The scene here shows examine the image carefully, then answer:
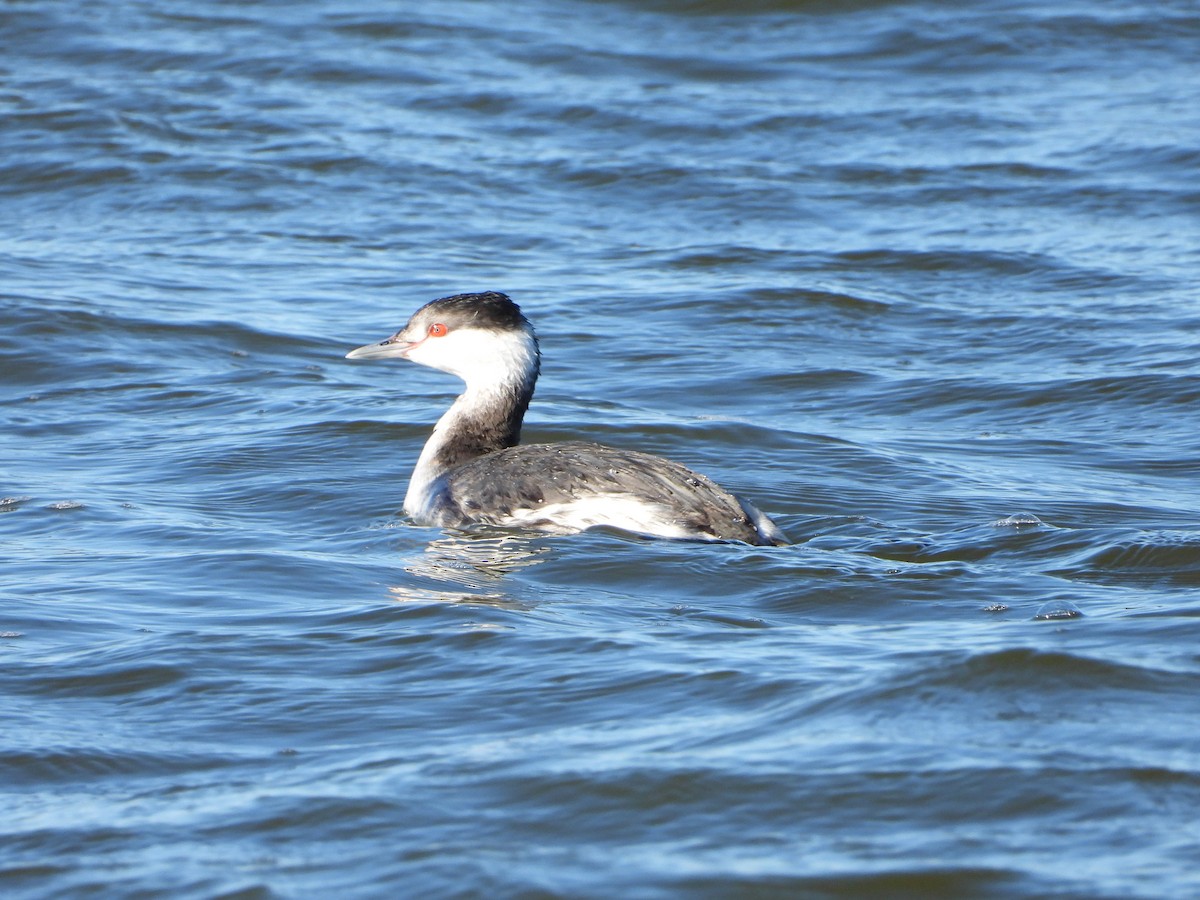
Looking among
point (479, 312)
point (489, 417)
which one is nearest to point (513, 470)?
point (489, 417)

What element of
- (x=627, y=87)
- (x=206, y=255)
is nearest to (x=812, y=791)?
(x=206, y=255)

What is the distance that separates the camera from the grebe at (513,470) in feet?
23.9

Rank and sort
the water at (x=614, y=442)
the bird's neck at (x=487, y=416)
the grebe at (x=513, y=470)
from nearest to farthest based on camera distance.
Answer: the water at (x=614, y=442), the grebe at (x=513, y=470), the bird's neck at (x=487, y=416)

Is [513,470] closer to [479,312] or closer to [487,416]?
[487,416]

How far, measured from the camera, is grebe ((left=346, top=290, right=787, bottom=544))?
7.28m

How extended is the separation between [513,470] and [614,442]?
1828mm

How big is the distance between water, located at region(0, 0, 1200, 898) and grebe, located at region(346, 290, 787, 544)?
0.59 feet

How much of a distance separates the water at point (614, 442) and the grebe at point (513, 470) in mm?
181

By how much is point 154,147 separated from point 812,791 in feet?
39.9

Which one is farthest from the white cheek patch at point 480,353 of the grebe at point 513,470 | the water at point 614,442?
the water at point 614,442

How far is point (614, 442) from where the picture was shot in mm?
9477

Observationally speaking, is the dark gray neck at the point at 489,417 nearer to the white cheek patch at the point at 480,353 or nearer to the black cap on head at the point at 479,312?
the white cheek patch at the point at 480,353

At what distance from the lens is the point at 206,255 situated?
13203 millimetres

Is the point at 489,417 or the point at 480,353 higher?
the point at 480,353
